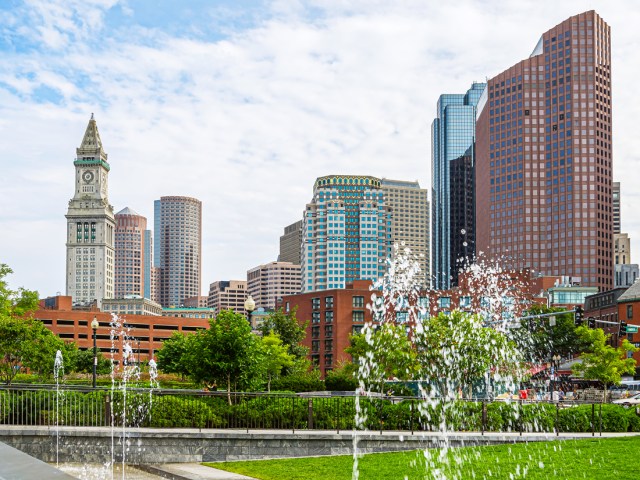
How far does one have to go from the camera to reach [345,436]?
21797 mm

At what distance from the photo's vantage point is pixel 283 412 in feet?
79.4

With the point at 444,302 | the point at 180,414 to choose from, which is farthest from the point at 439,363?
the point at 444,302

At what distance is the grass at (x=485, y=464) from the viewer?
1652 centimetres

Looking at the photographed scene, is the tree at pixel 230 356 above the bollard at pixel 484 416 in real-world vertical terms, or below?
above

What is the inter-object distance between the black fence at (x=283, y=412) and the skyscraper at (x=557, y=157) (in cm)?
15335

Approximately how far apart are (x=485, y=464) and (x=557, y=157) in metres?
170

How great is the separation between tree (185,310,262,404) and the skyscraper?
151441 mm

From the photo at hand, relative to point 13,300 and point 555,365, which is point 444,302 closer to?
point 555,365

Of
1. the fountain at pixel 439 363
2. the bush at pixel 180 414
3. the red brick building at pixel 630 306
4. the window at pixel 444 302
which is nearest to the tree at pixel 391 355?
the fountain at pixel 439 363

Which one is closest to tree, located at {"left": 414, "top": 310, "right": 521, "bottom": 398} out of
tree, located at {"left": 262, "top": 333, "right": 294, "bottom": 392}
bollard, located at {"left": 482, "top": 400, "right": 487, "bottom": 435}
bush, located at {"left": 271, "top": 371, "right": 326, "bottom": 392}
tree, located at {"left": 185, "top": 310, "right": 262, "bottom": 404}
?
bush, located at {"left": 271, "top": 371, "right": 326, "bottom": 392}

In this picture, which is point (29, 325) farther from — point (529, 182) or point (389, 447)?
point (529, 182)

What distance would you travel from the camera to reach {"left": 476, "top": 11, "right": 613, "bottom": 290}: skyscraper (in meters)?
175

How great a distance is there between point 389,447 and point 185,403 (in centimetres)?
607

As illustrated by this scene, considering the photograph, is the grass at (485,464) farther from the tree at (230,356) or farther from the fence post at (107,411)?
the tree at (230,356)
